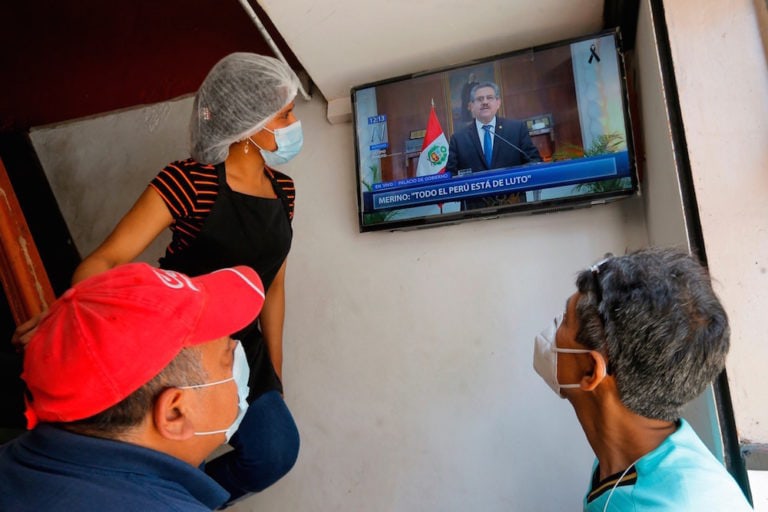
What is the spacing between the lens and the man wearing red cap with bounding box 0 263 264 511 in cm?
71

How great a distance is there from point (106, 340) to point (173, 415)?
0.18 metres

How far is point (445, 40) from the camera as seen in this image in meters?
1.88

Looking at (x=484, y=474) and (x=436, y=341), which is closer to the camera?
(x=484, y=474)

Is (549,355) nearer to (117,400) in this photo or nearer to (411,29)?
(117,400)

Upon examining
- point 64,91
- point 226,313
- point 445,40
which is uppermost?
point 64,91

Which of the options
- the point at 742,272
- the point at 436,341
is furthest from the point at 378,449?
the point at 742,272

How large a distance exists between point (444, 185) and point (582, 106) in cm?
51

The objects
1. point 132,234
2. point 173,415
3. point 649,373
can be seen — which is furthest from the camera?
point 132,234

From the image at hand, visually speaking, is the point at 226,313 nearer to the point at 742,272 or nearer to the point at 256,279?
the point at 256,279

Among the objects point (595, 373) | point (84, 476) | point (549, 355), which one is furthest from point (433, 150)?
point (84, 476)

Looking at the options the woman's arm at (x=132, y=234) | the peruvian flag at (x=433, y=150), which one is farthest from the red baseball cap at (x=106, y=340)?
the peruvian flag at (x=433, y=150)

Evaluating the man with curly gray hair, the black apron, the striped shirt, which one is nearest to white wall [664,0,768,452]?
the man with curly gray hair

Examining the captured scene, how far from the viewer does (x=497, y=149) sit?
1.83 m

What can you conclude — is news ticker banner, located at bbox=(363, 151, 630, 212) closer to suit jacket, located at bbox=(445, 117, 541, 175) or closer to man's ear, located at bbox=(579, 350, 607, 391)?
suit jacket, located at bbox=(445, 117, 541, 175)
